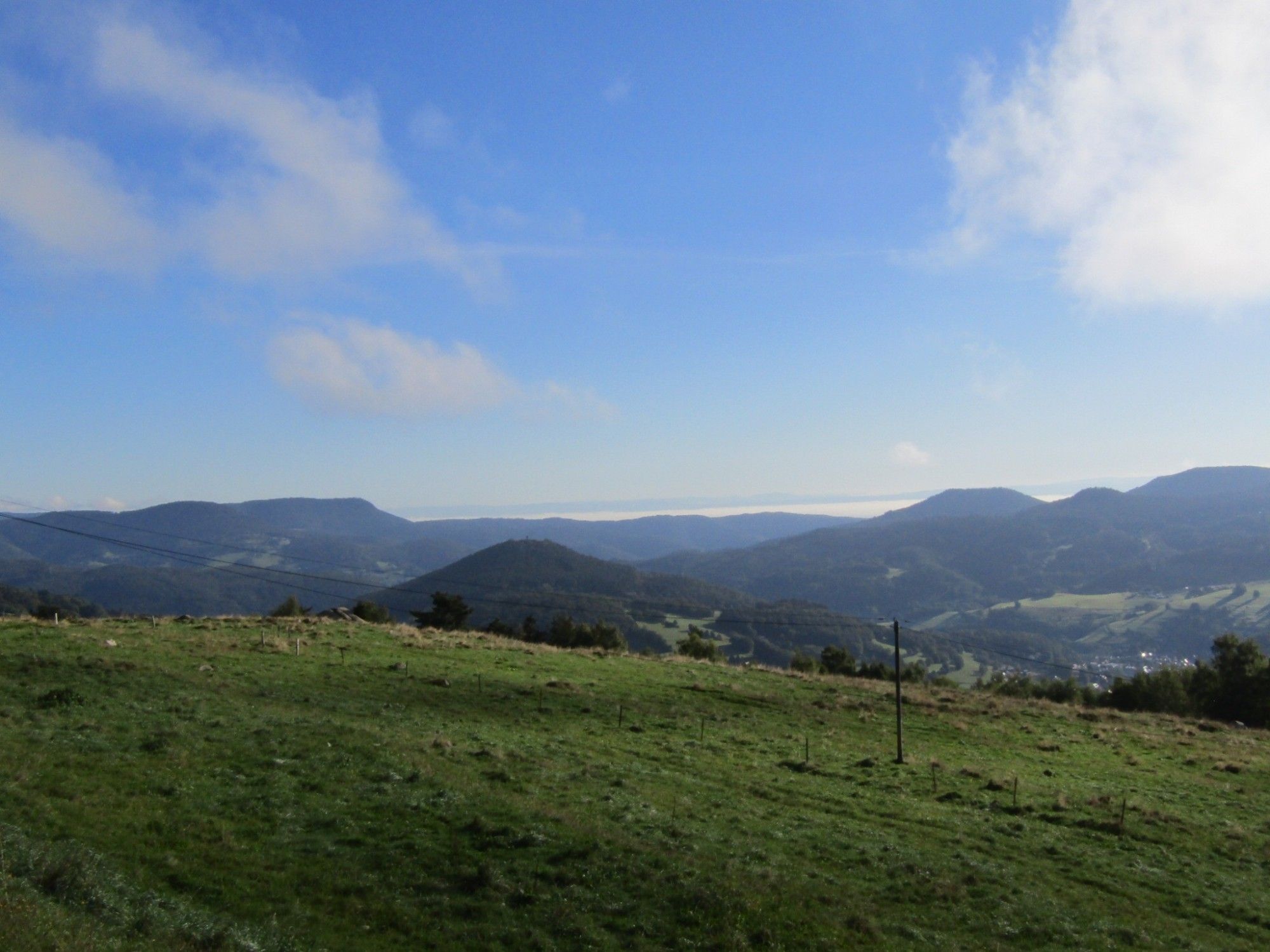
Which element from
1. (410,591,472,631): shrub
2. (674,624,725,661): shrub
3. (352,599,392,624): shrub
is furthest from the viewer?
(410,591,472,631): shrub

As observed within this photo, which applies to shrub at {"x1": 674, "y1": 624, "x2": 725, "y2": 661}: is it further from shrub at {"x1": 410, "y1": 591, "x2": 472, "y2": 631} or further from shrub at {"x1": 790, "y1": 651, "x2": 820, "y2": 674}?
shrub at {"x1": 410, "y1": 591, "x2": 472, "y2": 631}

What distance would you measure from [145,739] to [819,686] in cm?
4158

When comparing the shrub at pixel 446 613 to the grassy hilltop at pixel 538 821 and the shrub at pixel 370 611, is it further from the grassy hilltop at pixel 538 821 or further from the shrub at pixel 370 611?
the grassy hilltop at pixel 538 821

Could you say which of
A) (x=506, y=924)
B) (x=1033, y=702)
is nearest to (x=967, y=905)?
(x=506, y=924)

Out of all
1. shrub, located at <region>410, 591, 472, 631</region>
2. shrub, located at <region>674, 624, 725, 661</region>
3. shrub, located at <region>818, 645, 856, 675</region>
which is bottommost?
shrub, located at <region>818, 645, 856, 675</region>

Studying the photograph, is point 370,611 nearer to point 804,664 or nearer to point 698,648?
point 698,648

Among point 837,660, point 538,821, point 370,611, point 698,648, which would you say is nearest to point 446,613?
point 370,611

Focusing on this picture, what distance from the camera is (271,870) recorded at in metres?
16.1

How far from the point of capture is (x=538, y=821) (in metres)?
20.3

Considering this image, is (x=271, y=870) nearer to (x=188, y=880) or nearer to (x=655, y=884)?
(x=188, y=880)

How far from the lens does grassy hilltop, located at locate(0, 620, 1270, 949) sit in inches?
588

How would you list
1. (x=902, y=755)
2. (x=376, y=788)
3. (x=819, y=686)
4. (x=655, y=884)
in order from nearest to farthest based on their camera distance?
(x=655, y=884) < (x=376, y=788) < (x=902, y=755) < (x=819, y=686)

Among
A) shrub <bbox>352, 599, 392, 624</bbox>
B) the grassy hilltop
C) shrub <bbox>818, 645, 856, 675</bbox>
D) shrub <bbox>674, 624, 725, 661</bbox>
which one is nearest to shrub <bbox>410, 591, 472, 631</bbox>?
shrub <bbox>352, 599, 392, 624</bbox>

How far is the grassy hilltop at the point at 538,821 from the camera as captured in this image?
588 inches
